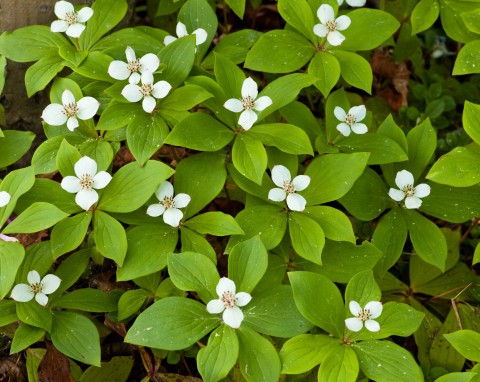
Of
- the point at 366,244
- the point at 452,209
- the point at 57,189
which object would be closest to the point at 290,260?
the point at 366,244

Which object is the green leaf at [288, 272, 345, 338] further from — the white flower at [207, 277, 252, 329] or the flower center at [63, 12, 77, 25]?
the flower center at [63, 12, 77, 25]

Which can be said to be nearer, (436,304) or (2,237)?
(2,237)

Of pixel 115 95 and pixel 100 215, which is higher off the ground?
pixel 115 95

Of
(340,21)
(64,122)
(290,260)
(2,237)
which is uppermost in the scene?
(340,21)

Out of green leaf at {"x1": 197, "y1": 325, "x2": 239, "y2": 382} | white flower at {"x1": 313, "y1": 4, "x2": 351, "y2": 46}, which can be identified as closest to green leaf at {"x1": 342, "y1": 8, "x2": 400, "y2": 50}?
white flower at {"x1": 313, "y1": 4, "x2": 351, "y2": 46}

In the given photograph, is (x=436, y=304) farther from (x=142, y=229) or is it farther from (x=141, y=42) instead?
(x=141, y=42)

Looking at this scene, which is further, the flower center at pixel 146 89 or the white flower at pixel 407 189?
the white flower at pixel 407 189

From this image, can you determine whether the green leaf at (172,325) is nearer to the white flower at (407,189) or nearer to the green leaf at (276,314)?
the green leaf at (276,314)

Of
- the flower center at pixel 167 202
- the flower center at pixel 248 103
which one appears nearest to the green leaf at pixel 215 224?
the flower center at pixel 167 202
